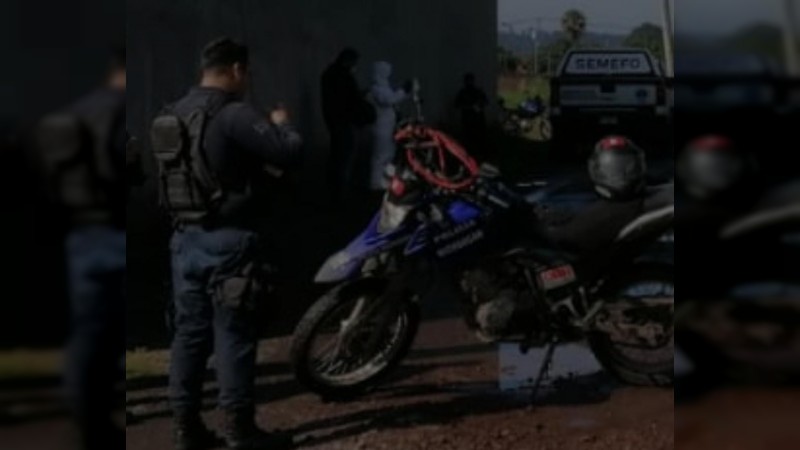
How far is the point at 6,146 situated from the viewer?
3.94 m

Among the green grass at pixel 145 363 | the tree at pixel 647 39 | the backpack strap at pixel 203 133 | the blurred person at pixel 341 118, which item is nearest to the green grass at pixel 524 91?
the tree at pixel 647 39

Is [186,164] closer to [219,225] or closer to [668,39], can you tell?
[219,225]

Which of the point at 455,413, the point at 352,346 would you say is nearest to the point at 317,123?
the point at 352,346

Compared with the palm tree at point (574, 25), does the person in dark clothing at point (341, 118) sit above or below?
below

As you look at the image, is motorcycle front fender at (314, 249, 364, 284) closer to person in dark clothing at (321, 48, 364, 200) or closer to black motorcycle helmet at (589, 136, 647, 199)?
person in dark clothing at (321, 48, 364, 200)

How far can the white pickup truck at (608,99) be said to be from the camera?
3941 mm

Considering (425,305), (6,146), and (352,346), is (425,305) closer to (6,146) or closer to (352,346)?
(352,346)

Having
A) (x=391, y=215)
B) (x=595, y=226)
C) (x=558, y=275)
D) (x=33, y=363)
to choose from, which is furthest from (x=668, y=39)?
(x=33, y=363)

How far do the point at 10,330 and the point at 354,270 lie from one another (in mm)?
866

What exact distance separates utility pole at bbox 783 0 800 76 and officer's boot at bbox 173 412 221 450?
1.72 meters

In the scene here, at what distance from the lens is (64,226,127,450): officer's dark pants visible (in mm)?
3992

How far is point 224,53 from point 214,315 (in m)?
0.66

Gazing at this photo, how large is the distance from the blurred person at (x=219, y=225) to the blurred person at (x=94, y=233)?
0.13 metres

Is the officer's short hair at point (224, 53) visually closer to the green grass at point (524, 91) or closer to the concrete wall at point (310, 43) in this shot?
the concrete wall at point (310, 43)
